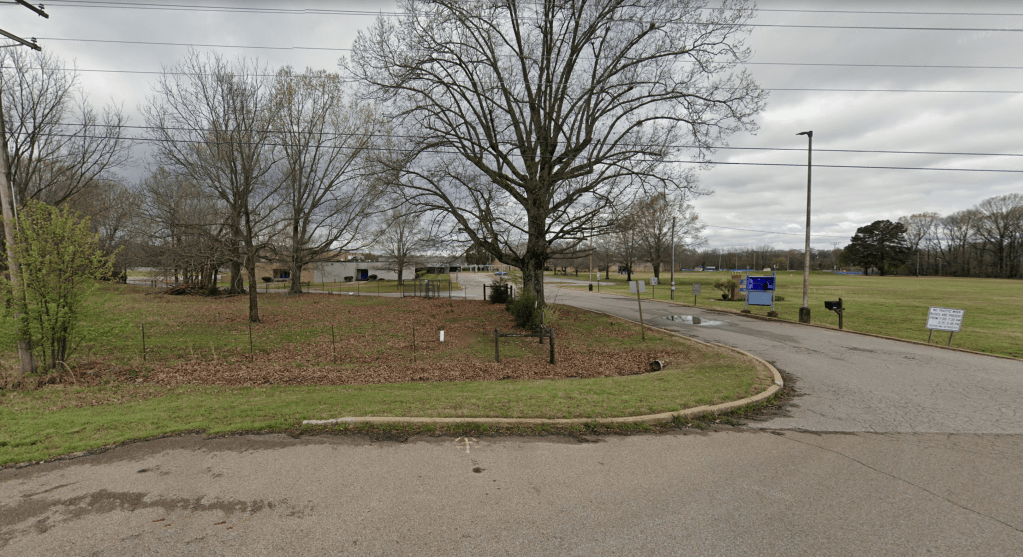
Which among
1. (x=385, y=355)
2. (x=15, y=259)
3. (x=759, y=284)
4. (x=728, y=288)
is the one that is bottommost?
(x=385, y=355)

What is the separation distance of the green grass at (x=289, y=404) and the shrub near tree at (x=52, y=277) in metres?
1.48

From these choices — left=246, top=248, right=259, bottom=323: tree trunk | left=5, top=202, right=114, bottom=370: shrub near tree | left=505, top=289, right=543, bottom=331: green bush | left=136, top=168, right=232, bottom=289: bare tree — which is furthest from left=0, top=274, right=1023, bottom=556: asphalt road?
left=136, top=168, right=232, bottom=289: bare tree

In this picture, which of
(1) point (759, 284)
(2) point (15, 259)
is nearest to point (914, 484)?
(2) point (15, 259)

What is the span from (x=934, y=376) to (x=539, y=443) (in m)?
9.60

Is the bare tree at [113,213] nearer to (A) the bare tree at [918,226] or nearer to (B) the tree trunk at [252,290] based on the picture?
(B) the tree trunk at [252,290]

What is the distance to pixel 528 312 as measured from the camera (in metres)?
15.0

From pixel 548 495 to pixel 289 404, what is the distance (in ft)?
15.3

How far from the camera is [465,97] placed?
56.7 ft

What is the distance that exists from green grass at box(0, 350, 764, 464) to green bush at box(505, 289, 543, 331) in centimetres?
620

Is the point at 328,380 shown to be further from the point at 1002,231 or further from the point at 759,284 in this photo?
the point at 1002,231

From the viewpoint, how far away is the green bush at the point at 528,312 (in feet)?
48.2

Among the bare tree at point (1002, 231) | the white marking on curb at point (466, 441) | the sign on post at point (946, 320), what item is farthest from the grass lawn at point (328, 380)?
the bare tree at point (1002, 231)

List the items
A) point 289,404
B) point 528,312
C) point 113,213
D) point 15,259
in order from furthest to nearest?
point 113,213 < point 528,312 < point 15,259 < point 289,404

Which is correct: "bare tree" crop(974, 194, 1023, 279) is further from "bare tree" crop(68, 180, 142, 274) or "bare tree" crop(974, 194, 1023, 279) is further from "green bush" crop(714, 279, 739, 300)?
"bare tree" crop(68, 180, 142, 274)
